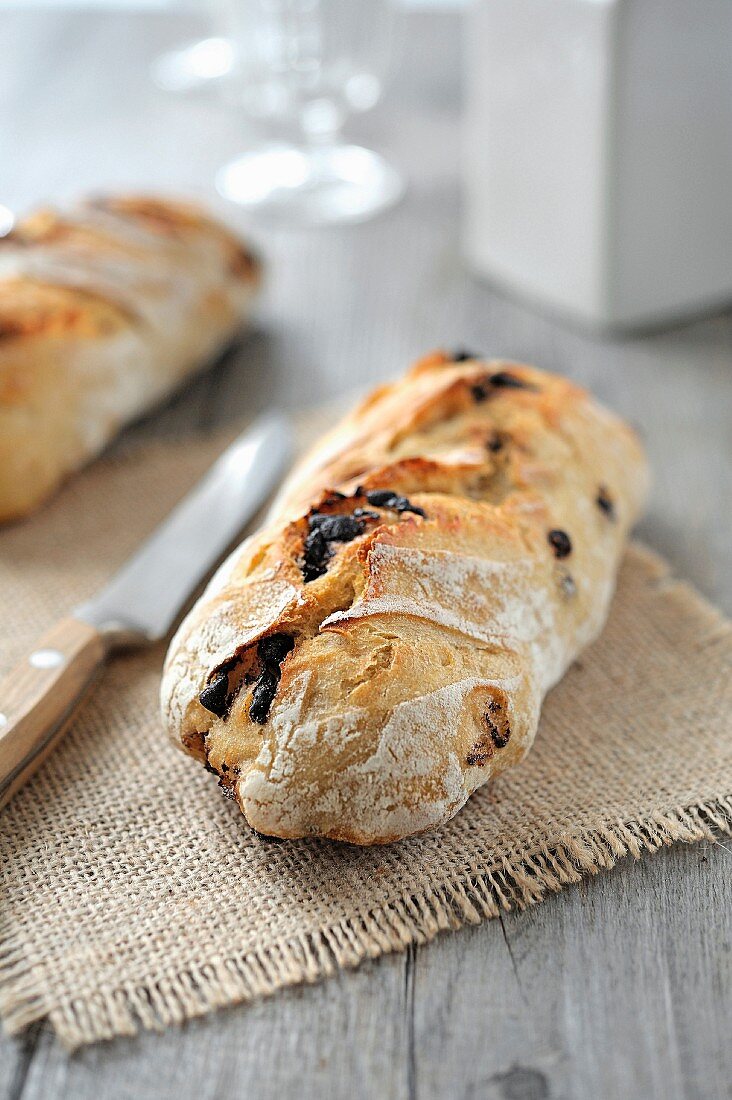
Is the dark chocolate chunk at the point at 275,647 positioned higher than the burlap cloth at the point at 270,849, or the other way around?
the dark chocolate chunk at the point at 275,647

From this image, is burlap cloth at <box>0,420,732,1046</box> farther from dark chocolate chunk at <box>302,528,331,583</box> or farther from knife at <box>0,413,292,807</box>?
dark chocolate chunk at <box>302,528,331,583</box>

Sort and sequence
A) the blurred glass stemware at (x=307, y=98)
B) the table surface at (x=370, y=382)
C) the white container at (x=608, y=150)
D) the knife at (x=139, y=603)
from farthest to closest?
the blurred glass stemware at (x=307, y=98)
the white container at (x=608, y=150)
the knife at (x=139, y=603)
the table surface at (x=370, y=382)

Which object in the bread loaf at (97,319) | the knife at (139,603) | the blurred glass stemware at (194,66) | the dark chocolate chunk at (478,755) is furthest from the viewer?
the blurred glass stemware at (194,66)

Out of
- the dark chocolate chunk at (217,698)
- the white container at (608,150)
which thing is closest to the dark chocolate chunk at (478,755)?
the dark chocolate chunk at (217,698)

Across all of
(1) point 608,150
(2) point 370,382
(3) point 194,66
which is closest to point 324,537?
(2) point 370,382

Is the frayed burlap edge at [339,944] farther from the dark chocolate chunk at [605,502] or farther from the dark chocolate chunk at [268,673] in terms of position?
the dark chocolate chunk at [605,502]

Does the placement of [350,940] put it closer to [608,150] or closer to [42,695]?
A: [42,695]

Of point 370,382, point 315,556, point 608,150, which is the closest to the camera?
point 315,556
